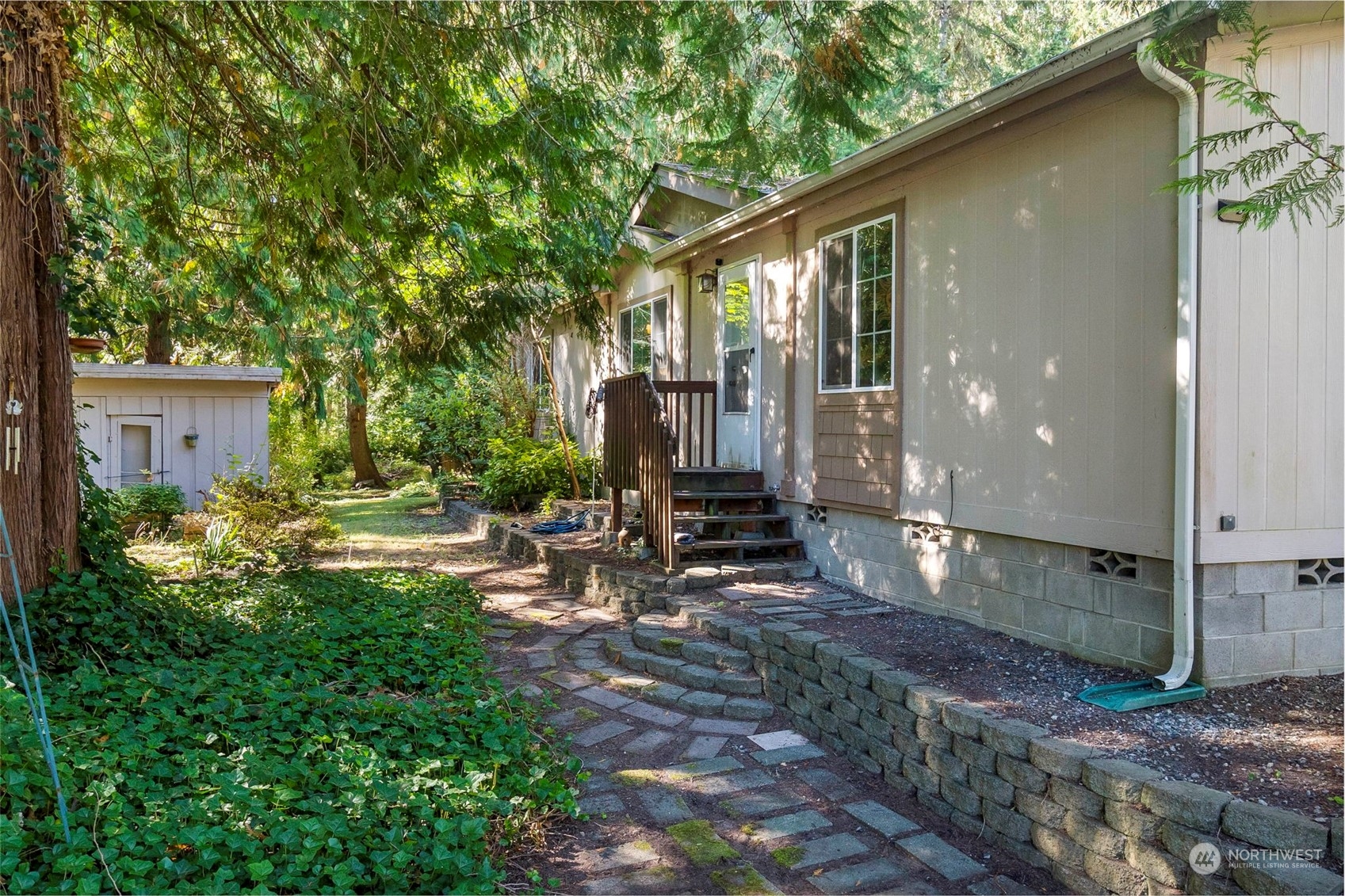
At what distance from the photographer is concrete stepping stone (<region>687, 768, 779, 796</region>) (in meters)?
3.86

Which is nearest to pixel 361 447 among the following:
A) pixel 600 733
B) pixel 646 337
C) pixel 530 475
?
pixel 530 475

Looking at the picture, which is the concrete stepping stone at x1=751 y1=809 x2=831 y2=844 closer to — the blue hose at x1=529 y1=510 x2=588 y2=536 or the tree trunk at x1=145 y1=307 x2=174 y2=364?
the blue hose at x1=529 y1=510 x2=588 y2=536

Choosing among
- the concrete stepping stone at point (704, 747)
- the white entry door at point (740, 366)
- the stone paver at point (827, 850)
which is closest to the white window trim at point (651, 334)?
the white entry door at point (740, 366)

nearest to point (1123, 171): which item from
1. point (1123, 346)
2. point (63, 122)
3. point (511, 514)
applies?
point (1123, 346)

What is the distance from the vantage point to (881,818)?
3.67m

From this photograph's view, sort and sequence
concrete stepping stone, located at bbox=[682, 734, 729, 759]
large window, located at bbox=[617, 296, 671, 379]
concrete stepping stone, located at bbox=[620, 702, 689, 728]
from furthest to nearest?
large window, located at bbox=[617, 296, 671, 379]
concrete stepping stone, located at bbox=[620, 702, 689, 728]
concrete stepping stone, located at bbox=[682, 734, 729, 759]

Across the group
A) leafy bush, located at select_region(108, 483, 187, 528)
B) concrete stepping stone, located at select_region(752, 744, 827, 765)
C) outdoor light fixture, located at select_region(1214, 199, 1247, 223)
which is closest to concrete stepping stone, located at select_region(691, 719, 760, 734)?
concrete stepping stone, located at select_region(752, 744, 827, 765)

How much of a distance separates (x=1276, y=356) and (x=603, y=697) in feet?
13.4

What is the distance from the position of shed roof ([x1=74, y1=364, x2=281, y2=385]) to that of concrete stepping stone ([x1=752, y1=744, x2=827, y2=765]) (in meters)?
10.2

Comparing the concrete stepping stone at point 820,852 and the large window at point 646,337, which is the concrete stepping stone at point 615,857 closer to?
the concrete stepping stone at point 820,852

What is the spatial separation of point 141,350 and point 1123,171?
644 inches

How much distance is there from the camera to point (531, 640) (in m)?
6.34

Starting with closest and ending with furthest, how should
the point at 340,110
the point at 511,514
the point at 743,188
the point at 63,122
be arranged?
the point at 340,110 < the point at 63,122 < the point at 743,188 < the point at 511,514

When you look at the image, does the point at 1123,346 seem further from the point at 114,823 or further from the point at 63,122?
the point at 63,122
